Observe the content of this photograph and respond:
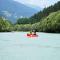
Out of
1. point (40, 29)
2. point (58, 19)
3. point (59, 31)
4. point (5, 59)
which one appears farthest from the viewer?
point (40, 29)

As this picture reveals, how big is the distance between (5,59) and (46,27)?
13877cm

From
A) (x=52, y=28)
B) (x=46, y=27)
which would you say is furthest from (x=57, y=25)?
(x=46, y=27)

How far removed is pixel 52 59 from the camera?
112 feet

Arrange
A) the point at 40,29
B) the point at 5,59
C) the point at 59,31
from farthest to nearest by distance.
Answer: the point at 40,29 < the point at 59,31 < the point at 5,59

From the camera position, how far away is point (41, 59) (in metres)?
34.5

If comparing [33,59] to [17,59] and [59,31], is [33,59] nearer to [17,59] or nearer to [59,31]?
[17,59]

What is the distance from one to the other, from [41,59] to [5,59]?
470 cm

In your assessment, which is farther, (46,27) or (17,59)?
(46,27)

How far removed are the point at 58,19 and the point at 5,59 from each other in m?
136

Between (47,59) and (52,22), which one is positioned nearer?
(47,59)

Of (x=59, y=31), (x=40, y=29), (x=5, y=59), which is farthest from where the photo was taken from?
(x=40, y=29)

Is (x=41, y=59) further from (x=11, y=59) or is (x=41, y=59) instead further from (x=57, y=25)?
(x=57, y=25)

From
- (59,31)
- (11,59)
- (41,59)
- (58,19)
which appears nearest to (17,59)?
(11,59)

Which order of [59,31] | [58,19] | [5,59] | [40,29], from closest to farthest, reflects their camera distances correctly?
[5,59]
[59,31]
[58,19]
[40,29]
